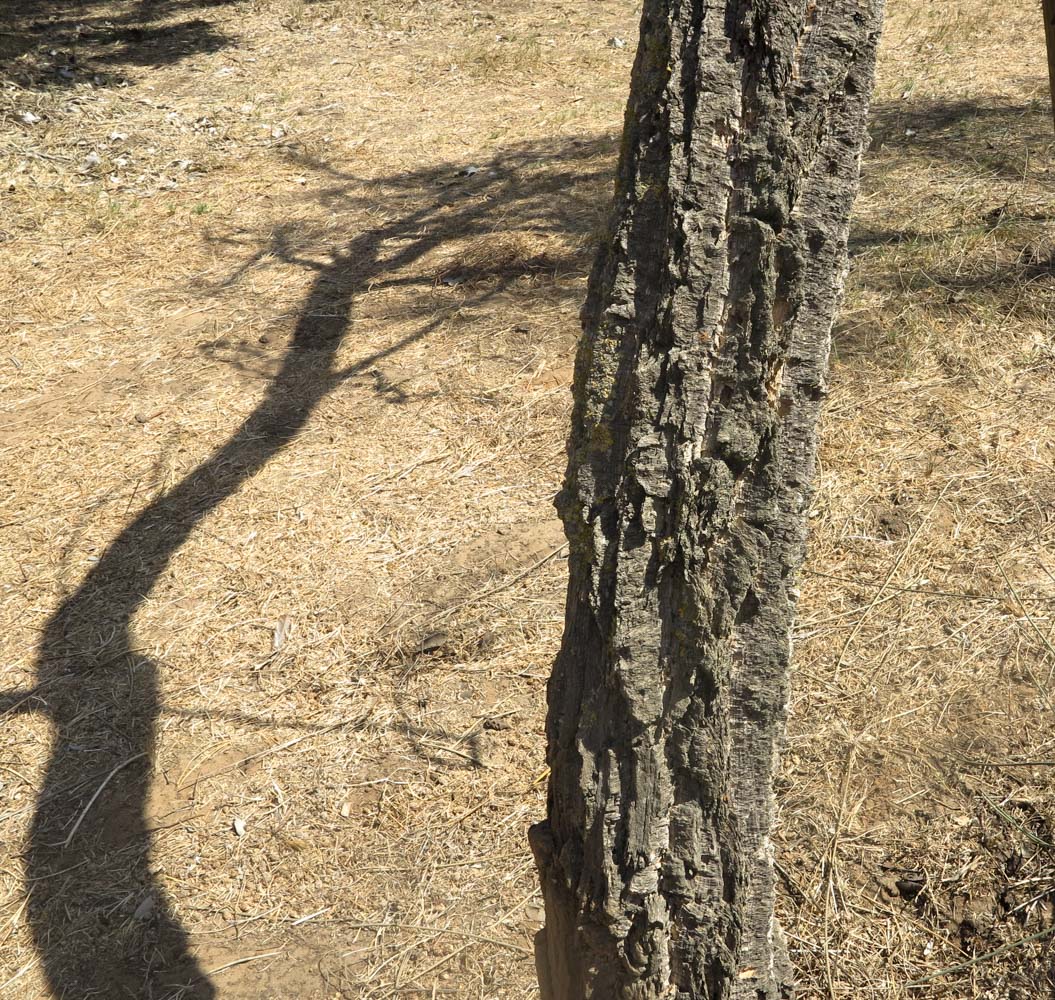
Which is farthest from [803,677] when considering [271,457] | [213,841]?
Answer: [271,457]

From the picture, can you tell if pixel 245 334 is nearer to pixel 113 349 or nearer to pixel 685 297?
pixel 113 349

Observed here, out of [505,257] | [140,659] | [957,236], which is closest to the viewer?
[140,659]

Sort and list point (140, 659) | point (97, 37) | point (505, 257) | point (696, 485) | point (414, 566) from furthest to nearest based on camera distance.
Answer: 1. point (97, 37)
2. point (505, 257)
3. point (414, 566)
4. point (140, 659)
5. point (696, 485)

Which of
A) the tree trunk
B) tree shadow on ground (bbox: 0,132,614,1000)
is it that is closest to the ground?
tree shadow on ground (bbox: 0,132,614,1000)

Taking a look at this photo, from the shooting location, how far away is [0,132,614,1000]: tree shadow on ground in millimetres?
2631

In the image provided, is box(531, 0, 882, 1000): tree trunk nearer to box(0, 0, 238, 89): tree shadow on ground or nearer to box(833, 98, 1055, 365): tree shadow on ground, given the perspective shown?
box(833, 98, 1055, 365): tree shadow on ground

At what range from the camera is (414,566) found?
3.62 meters

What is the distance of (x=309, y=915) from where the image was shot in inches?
103

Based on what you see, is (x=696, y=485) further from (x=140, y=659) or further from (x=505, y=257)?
(x=505, y=257)

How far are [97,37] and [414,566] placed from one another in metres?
8.12

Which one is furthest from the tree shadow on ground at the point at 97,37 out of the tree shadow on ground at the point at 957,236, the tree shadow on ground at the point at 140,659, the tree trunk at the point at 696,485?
the tree trunk at the point at 696,485

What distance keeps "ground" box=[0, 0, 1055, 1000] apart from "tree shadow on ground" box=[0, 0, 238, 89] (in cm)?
190

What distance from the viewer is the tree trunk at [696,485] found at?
1308 millimetres

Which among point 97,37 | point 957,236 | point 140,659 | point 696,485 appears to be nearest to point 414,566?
point 140,659
